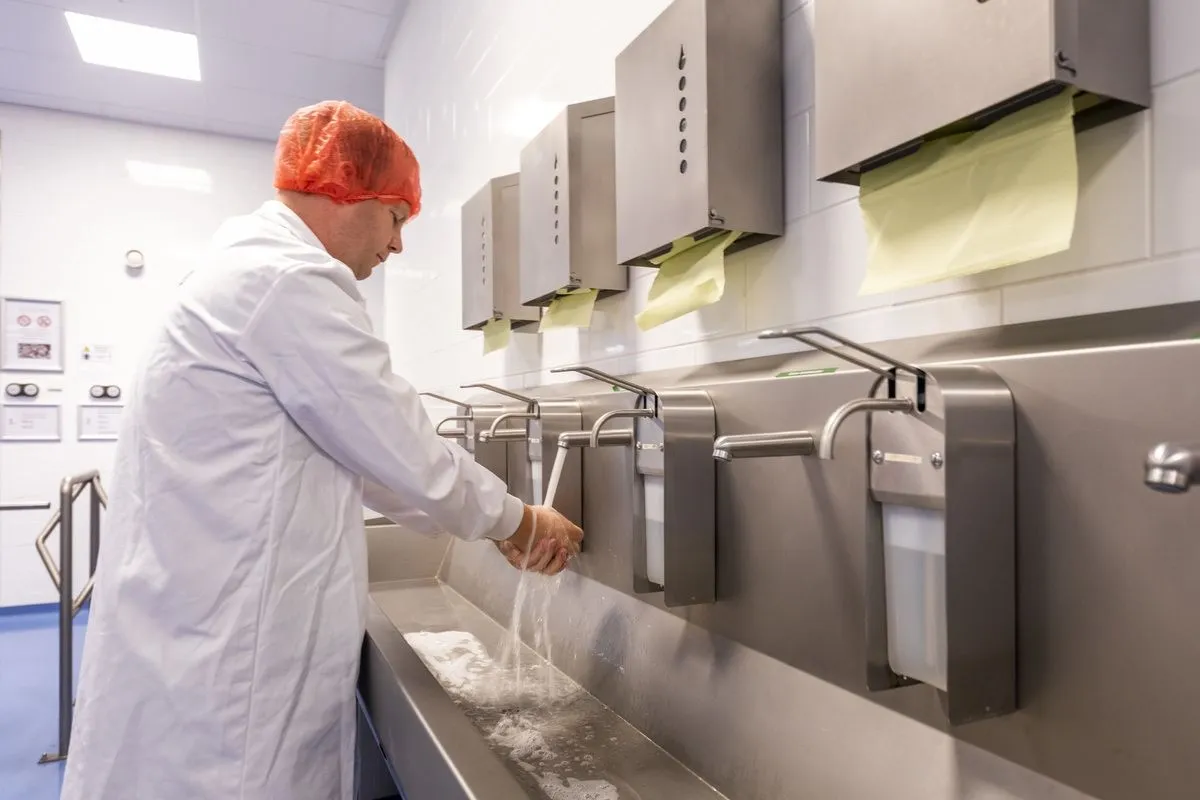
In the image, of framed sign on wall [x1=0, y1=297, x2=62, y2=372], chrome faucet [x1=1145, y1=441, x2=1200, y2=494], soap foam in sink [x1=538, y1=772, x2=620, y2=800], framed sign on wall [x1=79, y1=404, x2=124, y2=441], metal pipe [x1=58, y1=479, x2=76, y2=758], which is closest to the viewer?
chrome faucet [x1=1145, y1=441, x2=1200, y2=494]

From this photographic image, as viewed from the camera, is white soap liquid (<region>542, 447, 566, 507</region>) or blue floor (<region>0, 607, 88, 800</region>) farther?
blue floor (<region>0, 607, 88, 800</region>)

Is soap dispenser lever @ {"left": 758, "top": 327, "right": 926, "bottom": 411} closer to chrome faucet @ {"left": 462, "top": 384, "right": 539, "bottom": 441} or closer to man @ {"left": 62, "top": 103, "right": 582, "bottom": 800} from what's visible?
man @ {"left": 62, "top": 103, "right": 582, "bottom": 800}

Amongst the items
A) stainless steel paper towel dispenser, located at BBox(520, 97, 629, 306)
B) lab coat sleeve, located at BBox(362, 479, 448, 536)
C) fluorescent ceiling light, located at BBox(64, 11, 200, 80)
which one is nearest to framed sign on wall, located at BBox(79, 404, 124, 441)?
fluorescent ceiling light, located at BBox(64, 11, 200, 80)

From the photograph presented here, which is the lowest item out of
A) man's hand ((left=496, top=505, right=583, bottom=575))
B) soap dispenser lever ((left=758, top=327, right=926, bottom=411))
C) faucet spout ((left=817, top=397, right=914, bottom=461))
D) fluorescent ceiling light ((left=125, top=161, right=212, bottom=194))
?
man's hand ((left=496, top=505, right=583, bottom=575))

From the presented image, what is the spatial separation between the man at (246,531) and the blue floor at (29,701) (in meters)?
1.78

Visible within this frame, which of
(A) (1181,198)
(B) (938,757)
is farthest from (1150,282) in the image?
(B) (938,757)

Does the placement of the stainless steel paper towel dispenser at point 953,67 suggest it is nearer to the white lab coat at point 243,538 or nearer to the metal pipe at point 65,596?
the white lab coat at point 243,538

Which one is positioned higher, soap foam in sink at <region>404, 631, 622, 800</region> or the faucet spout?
the faucet spout

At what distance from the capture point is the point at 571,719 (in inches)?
44.6

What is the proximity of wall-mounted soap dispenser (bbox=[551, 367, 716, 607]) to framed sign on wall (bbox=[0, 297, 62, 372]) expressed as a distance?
14.9 ft

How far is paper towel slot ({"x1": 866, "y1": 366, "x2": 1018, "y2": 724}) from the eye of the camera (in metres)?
0.59

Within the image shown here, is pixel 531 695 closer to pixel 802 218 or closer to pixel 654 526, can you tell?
pixel 654 526

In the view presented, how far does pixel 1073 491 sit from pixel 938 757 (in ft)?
0.88

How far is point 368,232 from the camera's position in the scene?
1365 millimetres
